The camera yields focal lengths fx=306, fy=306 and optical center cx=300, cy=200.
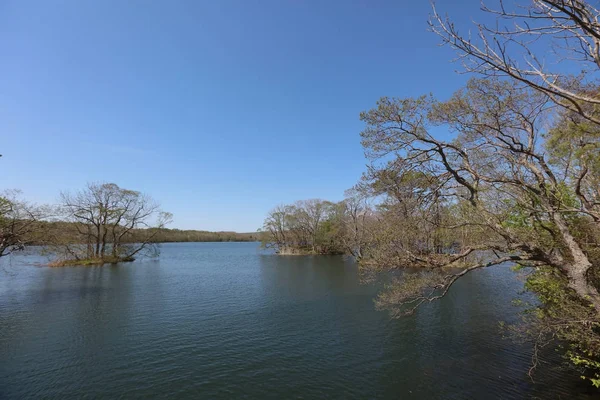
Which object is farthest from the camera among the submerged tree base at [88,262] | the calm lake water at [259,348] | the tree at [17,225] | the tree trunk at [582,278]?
the submerged tree base at [88,262]

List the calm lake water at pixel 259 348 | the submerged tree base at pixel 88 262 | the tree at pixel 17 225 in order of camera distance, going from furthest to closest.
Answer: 1. the submerged tree base at pixel 88 262
2. the tree at pixel 17 225
3. the calm lake water at pixel 259 348

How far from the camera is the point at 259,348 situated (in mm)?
12047

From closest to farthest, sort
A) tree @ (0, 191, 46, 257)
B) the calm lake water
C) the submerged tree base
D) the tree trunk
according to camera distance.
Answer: the tree trunk, the calm lake water, tree @ (0, 191, 46, 257), the submerged tree base

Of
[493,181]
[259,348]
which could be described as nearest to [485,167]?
[493,181]

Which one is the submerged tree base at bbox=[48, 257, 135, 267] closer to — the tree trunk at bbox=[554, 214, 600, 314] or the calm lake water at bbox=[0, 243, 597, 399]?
the calm lake water at bbox=[0, 243, 597, 399]

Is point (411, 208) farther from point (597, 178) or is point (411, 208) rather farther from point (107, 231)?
point (107, 231)

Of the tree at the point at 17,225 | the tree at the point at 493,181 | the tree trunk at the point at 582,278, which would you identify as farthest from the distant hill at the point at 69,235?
the tree trunk at the point at 582,278

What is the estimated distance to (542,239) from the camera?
894 cm

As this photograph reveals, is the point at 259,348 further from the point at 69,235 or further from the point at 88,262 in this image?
the point at 88,262

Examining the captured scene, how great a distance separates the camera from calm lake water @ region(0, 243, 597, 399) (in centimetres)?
910

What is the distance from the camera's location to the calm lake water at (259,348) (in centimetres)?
910

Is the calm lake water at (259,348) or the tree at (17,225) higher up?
the tree at (17,225)

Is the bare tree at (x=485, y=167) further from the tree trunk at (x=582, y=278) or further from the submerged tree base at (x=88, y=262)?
the submerged tree base at (x=88, y=262)

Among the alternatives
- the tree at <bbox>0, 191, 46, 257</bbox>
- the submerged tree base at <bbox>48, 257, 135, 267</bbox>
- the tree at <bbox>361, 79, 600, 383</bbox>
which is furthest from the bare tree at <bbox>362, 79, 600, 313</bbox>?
the submerged tree base at <bbox>48, 257, 135, 267</bbox>
